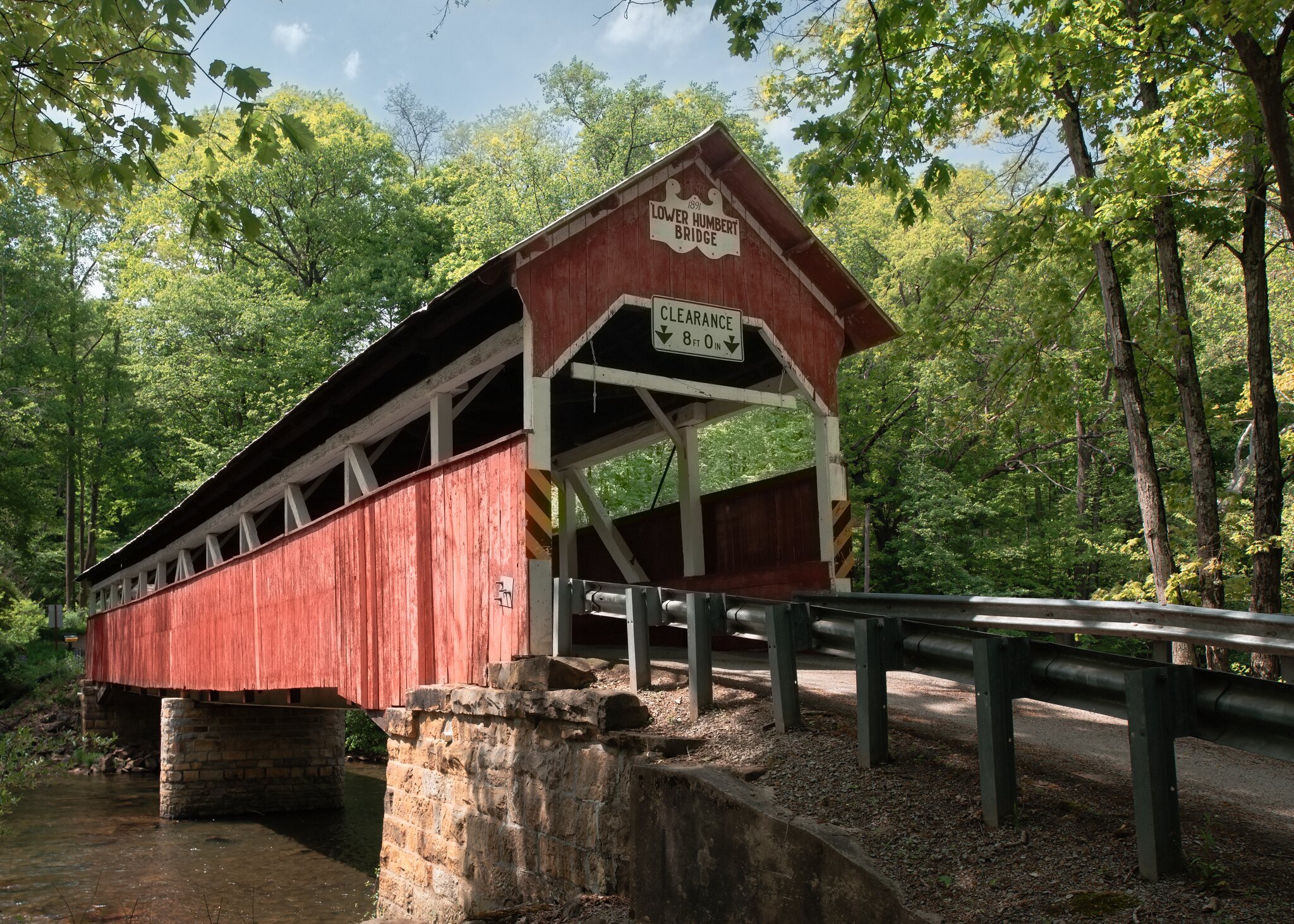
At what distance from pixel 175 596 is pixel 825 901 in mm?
14384

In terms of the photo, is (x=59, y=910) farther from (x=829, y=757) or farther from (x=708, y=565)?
(x=829, y=757)

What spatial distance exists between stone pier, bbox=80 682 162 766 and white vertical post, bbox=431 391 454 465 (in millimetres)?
18801

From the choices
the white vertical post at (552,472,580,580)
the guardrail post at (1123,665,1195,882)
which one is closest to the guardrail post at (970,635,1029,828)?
the guardrail post at (1123,665,1195,882)

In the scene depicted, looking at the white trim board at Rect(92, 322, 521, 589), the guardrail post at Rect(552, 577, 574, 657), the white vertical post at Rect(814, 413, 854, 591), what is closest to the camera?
the guardrail post at Rect(552, 577, 574, 657)

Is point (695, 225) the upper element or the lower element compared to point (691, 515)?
upper

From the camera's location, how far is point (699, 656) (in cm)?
577

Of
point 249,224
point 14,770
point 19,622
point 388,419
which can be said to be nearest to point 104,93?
point 249,224

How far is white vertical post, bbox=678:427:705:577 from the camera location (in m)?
10.4

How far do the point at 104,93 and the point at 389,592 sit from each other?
163 inches

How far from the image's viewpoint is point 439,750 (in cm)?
759

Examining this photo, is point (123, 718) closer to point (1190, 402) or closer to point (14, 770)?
point (14, 770)

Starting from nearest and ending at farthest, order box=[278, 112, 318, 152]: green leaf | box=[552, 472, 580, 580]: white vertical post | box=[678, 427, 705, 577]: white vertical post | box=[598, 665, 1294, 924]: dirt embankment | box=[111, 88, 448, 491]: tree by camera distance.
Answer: box=[598, 665, 1294, 924]: dirt embankment
box=[278, 112, 318, 152]: green leaf
box=[678, 427, 705, 577]: white vertical post
box=[552, 472, 580, 580]: white vertical post
box=[111, 88, 448, 491]: tree

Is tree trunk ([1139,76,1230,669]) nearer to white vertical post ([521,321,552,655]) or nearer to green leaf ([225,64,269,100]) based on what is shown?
white vertical post ([521,321,552,655])

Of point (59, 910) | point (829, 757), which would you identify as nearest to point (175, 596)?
point (59, 910)
